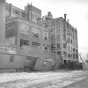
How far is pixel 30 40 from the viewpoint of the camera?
117 feet

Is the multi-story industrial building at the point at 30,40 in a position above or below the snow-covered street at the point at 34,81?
above

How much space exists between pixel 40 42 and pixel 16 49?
1050 cm

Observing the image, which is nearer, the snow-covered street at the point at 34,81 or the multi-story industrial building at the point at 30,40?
the snow-covered street at the point at 34,81

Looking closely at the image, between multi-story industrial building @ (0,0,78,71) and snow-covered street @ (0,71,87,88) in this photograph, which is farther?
multi-story industrial building @ (0,0,78,71)

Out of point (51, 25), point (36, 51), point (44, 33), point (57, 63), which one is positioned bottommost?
point (57, 63)

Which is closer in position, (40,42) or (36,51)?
(36,51)

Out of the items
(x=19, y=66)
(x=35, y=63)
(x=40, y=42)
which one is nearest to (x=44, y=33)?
(x=40, y=42)

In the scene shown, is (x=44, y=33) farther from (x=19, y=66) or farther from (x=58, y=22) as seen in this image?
(x=19, y=66)

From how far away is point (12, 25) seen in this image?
116 ft

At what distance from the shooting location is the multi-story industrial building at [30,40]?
2815 cm

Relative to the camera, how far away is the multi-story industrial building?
28145mm

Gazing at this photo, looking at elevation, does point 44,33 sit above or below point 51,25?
below

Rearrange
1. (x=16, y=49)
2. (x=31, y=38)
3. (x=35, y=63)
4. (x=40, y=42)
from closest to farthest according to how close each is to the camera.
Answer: (x=16, y=49) → (x=35, y=63) → (x=31, y=38) → (x=40, y=42)

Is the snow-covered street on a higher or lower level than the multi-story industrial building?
lower
